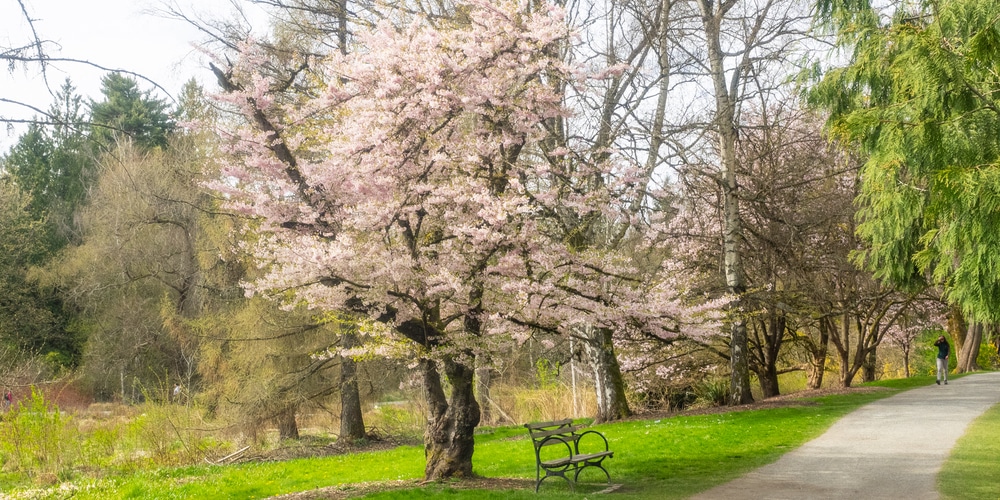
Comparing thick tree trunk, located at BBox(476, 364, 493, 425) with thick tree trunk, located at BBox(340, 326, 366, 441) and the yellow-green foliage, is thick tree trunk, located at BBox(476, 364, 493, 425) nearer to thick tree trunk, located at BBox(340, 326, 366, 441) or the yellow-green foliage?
thick tree trunk, located at BBox(340, 326, 366, 441)

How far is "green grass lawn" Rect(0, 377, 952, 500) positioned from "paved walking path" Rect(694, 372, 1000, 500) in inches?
13.7

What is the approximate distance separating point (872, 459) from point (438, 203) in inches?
234

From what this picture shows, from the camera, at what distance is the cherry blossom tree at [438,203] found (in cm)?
828

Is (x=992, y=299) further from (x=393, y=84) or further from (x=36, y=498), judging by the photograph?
(x=36, y=498)

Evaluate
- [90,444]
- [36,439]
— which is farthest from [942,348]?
[36,439]

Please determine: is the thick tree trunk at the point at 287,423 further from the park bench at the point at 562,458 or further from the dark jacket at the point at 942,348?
the dark jacket at the point at 942,348

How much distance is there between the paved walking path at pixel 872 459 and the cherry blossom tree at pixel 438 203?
6.87ft

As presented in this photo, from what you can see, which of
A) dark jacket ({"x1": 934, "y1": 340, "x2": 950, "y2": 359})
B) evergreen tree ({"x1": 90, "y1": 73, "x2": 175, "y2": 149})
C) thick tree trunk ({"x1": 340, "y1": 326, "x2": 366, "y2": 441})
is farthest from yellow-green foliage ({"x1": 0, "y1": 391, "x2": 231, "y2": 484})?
evergreen tree ({"x1": 90, "y1": 73, "x2": 175, "y2": 149})

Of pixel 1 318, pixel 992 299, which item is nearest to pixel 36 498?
pixel 992 299

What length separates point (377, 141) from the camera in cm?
847

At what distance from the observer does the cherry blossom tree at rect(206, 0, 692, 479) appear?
8.28 metres

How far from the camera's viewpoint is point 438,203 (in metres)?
8.75

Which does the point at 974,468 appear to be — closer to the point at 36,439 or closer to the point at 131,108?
the point at 36,439

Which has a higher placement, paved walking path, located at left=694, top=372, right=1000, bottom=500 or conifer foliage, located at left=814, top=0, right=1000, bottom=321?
conifer foliage, located at left=814, top=0, right=1000, bottom=321
